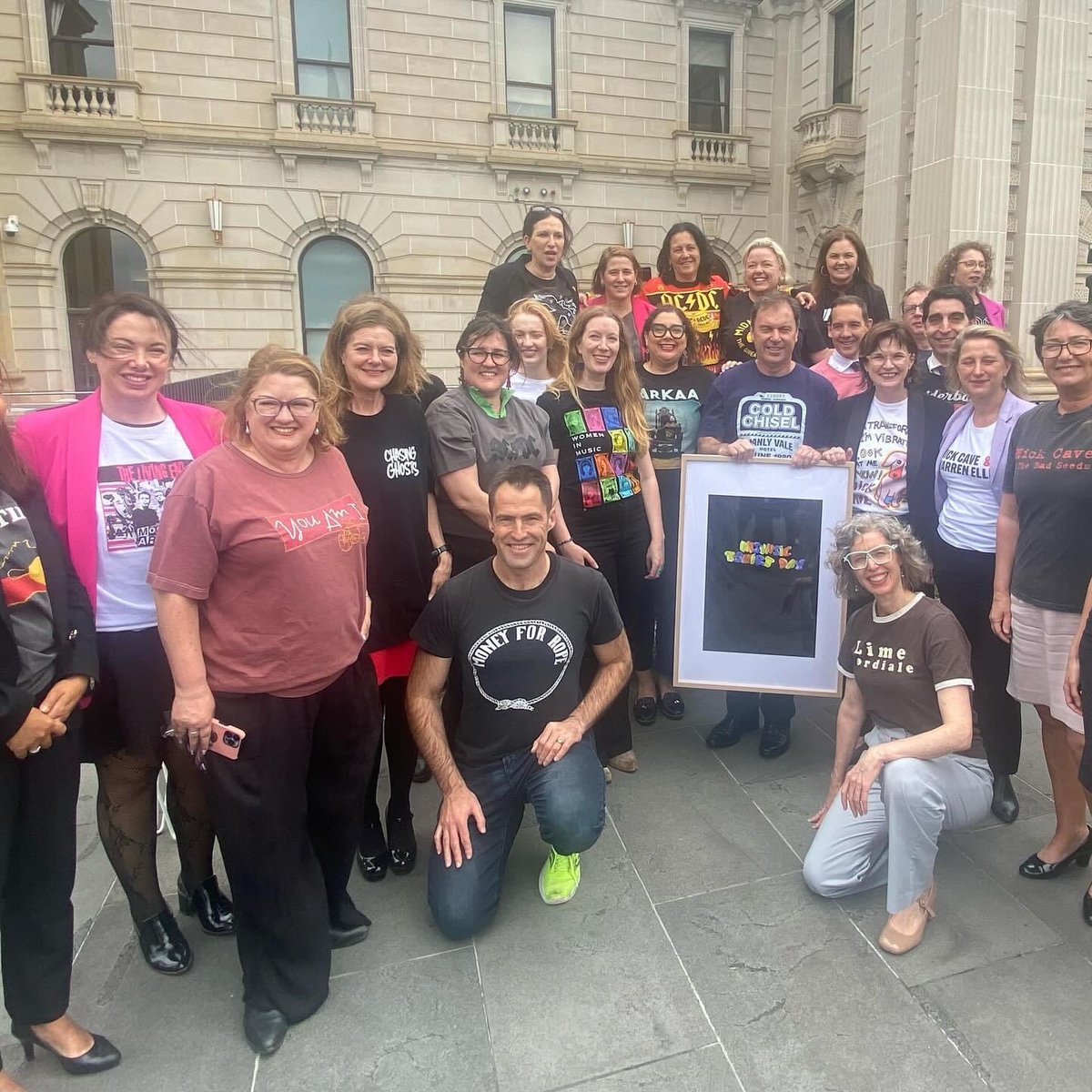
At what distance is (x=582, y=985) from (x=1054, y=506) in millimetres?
2315

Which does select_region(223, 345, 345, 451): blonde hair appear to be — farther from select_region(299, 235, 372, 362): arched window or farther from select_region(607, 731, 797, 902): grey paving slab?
select_region(299, 235, 372, 362): arched window

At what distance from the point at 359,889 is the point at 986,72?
10906 millimetres

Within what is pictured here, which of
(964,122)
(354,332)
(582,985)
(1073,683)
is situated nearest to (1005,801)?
(1073,683)

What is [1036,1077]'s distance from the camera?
6.78ft

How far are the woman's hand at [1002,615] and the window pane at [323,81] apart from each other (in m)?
15.3

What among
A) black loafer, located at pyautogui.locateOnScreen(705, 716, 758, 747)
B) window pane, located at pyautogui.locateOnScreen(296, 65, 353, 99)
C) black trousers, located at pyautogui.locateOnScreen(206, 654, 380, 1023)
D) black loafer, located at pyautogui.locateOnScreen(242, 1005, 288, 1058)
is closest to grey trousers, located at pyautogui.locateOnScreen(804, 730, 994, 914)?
black loafer, located at pyautogui.locateOnScreen(705, 716, 758, 747)


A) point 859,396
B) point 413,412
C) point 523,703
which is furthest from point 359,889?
point 859,396

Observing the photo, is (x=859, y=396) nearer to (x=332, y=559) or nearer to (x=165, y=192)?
(x=332, y=559)

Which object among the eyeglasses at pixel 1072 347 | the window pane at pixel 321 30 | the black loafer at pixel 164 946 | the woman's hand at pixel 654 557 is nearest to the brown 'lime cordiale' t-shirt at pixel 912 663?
the eyeglasses at pixel 1072 347

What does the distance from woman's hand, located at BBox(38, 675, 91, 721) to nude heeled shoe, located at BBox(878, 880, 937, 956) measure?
259 cm

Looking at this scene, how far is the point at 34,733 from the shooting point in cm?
192

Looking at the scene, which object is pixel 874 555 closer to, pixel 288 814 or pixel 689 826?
pixel 689 826

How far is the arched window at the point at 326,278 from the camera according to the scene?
1501 centimetres

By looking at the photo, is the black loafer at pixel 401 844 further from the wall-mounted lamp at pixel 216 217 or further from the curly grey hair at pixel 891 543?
the wall-mounted lamp at pixel 216 217
